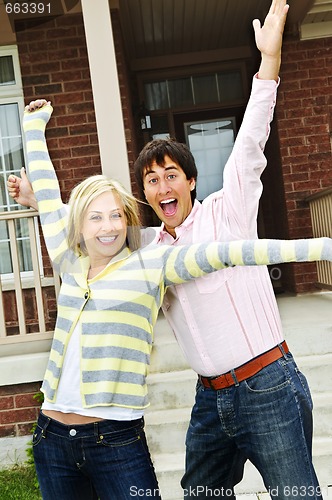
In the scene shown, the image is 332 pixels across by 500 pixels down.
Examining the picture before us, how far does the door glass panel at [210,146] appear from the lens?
711 cm

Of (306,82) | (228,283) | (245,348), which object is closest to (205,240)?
(228,283)

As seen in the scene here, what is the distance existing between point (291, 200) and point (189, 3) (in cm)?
206

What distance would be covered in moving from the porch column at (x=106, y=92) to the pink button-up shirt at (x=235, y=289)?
1736 mm

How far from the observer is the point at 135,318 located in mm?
1615

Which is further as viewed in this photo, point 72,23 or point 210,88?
point 210,88

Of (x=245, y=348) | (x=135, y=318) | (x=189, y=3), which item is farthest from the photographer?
(x=189, y=3)

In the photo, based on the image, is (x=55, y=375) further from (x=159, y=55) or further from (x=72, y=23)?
(x=159, y=55)

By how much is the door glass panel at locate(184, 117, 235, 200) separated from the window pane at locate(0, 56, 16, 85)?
2037 millimetres

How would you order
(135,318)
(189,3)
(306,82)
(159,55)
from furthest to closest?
(159,55)
(306,82)
(189,3)
(135,318)

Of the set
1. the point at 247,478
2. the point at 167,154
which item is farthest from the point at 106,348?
the point at 247,478

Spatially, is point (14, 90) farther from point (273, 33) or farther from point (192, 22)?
point (273, 33)

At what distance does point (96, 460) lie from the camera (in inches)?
63.7

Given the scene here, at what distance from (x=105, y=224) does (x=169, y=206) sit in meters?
0.27

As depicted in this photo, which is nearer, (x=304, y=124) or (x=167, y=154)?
(x=167, y=154)
